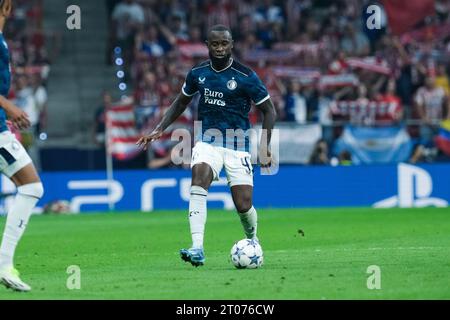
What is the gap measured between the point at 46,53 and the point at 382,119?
389 inches

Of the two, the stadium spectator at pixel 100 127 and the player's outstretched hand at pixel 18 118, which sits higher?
the player's outstretched hand at pixel 18 118

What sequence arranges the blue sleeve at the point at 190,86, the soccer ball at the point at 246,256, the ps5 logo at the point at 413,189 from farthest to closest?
the ps5 logo at the point at 413,189, the blue sleeve at the point at 190,86, the soccer ball at the point at 246,256

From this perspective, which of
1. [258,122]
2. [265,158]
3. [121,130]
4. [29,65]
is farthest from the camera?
[29,65]

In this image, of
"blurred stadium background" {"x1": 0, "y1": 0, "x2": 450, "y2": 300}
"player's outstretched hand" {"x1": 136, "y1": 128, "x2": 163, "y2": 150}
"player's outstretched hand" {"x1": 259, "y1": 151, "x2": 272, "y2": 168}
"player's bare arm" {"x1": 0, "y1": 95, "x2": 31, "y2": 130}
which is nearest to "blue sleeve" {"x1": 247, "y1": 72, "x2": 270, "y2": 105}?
"player's outstretched hand" {"x1": 259, "y1": 151, "x2": 272, "y2": 168}

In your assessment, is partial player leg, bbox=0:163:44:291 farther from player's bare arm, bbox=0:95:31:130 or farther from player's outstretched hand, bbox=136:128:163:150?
player's outstretched hand, bbox=136:128:163:150

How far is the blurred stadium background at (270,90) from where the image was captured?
25.9 metres

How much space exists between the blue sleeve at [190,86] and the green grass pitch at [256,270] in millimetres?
1980

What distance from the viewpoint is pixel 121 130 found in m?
27.2

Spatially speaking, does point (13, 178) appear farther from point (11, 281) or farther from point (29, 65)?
point (29, 65)

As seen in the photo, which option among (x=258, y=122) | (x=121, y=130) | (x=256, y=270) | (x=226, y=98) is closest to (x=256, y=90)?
(x=226, y=98)

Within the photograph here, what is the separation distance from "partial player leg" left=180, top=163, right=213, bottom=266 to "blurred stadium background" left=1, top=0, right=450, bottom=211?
13.1m

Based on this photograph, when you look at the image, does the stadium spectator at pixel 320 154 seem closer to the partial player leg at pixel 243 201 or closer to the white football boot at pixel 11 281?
the partial player leg at pixel 243 201

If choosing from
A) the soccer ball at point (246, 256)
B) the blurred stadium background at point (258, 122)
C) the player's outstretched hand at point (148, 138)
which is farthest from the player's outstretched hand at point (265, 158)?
the blurred stadium background at point (258, 122)

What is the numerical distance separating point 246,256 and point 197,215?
0.75 meters
